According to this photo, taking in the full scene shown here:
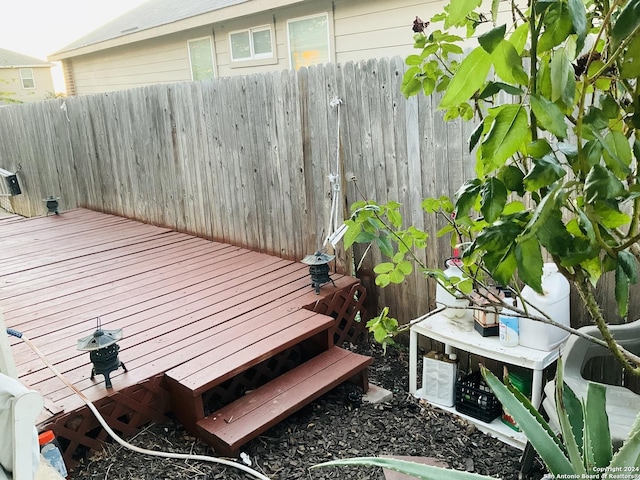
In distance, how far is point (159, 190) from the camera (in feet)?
18.0

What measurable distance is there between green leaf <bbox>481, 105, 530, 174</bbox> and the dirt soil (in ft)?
6.55

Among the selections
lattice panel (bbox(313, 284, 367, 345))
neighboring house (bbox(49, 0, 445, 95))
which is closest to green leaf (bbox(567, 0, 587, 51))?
lattice panel (bbox(313, 284, 367, 345))

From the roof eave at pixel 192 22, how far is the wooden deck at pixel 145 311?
3.29m

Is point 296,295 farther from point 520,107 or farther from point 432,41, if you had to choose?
point 520,107

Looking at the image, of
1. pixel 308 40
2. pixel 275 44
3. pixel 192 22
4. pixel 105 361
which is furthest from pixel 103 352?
pixel 192 22

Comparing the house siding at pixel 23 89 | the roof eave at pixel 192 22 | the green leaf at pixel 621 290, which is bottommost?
the green leaf at pixel 621 290

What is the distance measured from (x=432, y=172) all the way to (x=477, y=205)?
1.87 metres

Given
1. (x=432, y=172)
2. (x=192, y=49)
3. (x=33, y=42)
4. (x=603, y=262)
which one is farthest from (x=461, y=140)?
(x=33, y=42)

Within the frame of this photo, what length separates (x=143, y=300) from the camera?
3604 mm

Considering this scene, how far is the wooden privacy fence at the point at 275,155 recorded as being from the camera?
10.2 feet

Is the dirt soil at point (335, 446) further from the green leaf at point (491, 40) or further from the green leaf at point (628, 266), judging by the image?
the green leaf at point (491, 40)

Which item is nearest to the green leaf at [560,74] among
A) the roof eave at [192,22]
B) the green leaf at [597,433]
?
the green leaf at [597,433]

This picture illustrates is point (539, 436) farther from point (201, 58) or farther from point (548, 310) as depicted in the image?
point (201, 58)

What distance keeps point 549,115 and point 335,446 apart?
2.22m
